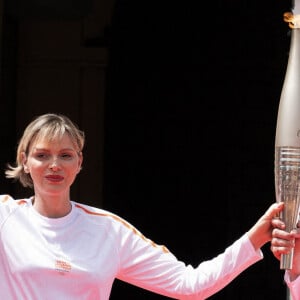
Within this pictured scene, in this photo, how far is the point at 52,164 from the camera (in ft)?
9.57

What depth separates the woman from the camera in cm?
284

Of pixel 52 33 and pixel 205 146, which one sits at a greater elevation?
pixel 52 33

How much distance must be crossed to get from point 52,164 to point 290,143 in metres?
0.72

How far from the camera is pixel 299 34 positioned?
2.89 meters

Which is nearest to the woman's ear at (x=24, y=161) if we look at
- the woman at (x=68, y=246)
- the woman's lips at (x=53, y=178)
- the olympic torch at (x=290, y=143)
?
the woman at (x=68, y=246)

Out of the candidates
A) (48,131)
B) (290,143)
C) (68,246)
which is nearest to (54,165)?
(48,131)

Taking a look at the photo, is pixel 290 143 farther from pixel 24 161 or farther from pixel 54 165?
pixel 24 161

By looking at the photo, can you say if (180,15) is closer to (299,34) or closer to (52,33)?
(52,33)

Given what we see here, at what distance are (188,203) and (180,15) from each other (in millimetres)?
998

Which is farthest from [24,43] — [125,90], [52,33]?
[125,90]

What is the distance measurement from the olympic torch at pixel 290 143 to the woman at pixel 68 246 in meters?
0.06

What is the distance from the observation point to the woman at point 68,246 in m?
2.84

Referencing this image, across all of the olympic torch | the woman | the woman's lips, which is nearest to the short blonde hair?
the woman

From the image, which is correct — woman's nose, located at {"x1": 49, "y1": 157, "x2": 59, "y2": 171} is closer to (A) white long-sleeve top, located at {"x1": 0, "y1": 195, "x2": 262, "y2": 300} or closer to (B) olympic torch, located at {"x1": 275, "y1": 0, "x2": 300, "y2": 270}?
(A) white long-sleeve top, located at {"x1": 0, "y1": 195, "x2": 262, "y2": 300}
